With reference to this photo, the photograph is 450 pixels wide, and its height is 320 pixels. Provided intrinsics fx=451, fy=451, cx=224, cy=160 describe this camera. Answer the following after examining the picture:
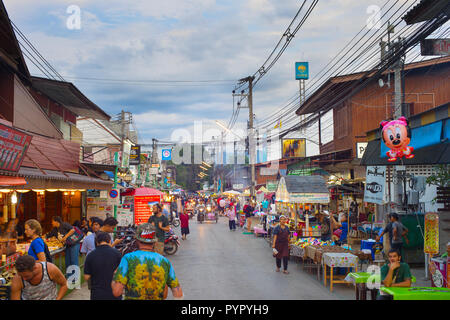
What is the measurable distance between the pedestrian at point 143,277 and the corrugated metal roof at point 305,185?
42.7ft

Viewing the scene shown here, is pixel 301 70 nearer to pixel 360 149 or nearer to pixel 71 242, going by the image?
pixel 360 149

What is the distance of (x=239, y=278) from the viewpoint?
1348 centimetres

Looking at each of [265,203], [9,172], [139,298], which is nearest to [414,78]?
[265,203]

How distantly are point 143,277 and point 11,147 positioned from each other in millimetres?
6679

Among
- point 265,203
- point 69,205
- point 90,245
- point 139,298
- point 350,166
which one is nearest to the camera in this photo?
point 139,298

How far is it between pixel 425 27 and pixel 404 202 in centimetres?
769

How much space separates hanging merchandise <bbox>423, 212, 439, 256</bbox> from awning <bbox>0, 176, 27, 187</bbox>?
1048 cm

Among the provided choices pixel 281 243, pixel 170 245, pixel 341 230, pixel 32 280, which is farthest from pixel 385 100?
pixel 32 280

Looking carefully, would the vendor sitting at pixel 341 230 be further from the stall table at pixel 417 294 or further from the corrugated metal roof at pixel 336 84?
the stall table at pixel 417 294

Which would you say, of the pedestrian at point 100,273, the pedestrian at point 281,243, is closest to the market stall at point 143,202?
the pedestrian at point 281,243

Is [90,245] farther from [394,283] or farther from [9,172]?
[394,283]

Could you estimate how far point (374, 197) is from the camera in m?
16.4

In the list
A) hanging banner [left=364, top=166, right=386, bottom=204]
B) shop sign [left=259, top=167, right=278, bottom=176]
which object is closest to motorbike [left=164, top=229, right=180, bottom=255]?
hanging banner [left=364, top=166, right=386, bottom=204]

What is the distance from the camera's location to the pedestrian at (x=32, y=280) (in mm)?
5832
